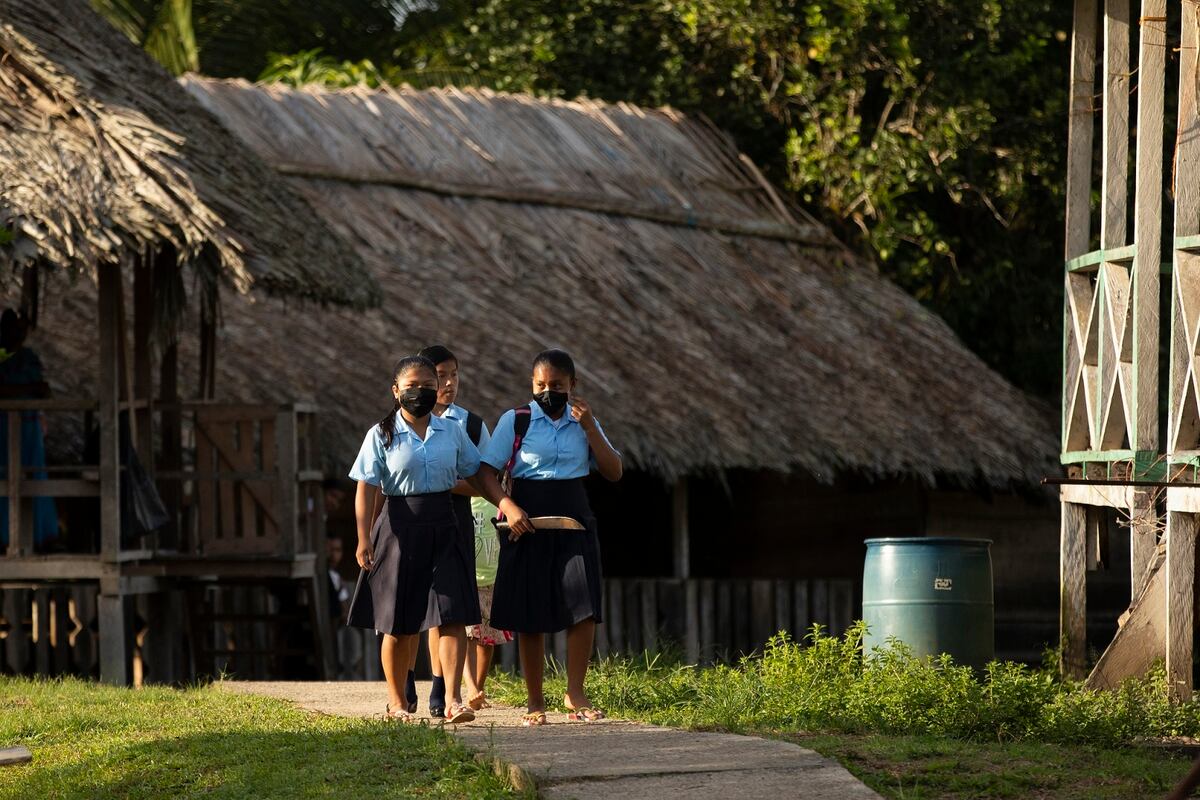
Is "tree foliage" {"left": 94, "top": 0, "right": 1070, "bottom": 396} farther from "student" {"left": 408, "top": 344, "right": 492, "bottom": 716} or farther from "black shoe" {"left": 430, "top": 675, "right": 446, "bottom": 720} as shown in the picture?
"black shoe" {"left": 430, "top": 675, "right": 446, "bottom": 720}

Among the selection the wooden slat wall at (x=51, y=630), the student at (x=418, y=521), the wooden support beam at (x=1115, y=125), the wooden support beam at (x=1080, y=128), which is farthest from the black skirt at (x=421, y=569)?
the wooden slat wall at (x=51, y=630)

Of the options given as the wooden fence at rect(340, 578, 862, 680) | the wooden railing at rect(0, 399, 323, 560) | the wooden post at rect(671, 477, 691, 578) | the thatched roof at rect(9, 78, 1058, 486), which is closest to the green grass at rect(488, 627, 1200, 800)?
the wooden railing at rect(0, 399, 323, 560)

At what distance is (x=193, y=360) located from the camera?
45.0 feet

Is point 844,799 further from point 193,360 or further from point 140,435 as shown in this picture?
point 193,360

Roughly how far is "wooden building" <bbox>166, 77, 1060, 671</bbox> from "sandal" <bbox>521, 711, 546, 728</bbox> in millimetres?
5501

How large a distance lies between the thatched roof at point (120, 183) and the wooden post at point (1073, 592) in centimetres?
440

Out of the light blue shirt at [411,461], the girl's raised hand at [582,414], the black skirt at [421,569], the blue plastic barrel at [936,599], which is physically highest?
the girl's raised hand at [582,414]

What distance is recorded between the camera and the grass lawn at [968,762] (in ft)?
20.4

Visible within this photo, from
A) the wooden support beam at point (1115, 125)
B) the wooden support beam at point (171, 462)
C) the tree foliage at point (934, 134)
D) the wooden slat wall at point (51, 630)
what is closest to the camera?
the wooden support beam at point (1115, 125)

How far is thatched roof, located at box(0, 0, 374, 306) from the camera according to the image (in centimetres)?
1022

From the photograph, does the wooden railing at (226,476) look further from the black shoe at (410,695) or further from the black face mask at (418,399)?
the black face mask at (418,399)

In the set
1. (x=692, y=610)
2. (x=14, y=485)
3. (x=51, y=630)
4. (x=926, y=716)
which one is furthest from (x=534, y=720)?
(x=692, y=610)

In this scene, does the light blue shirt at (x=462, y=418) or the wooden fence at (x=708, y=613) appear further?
the wooden fence at (x=708, y=613)

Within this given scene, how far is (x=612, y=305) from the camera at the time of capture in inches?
613
